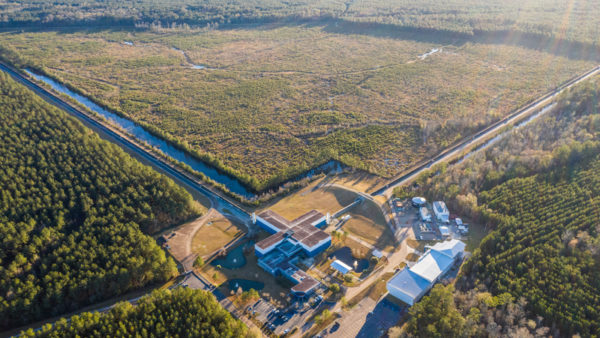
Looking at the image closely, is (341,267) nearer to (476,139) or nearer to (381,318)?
(381,318)

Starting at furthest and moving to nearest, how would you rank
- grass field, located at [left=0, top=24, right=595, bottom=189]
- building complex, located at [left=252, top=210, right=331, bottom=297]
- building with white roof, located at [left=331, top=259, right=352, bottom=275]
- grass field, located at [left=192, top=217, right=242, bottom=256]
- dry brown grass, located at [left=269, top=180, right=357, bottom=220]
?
grass field, located at [left=0, top=24, right=595, bottom=189], dry brown grass, located at [left=269, top=180, right=357, bottom=220], grass field, located at [left=192, top=217, right=242, bottom=256], building with white roof, located at [left=331, top=259, right=352, bottom=275], building complex, located at [left=252, top=210, right=331, bottom=297]

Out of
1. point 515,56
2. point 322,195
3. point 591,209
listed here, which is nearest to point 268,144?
point 322,195

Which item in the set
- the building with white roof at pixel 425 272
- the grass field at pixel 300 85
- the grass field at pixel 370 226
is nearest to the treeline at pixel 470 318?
the building with white roof at pixel 425 272

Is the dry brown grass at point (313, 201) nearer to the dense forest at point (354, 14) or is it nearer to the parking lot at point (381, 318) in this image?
the parking lot at point (381, 318)

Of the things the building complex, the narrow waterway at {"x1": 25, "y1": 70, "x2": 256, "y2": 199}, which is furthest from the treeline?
the narrow waterway at {"x1": 25, "y1": 70, "x2": 256, "y2": 199}

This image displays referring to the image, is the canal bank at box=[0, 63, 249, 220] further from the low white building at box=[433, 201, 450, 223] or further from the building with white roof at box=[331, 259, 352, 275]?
the low white building at box=[433, 201, 450, 223]

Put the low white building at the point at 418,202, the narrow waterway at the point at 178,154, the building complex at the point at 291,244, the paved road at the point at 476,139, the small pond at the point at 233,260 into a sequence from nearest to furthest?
the building complex at the point at 291,244, the small pond at the point at 233,260, the low white building at the point at 418,202, the paved road at the point at 476,139, the narrow waterway at the point at 178,154

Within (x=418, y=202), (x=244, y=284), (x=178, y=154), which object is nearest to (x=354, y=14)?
(x=178, y=154)
